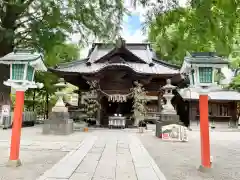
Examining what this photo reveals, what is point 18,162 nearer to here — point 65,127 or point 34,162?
point 34,162

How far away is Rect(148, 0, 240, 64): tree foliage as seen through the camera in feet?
8.76

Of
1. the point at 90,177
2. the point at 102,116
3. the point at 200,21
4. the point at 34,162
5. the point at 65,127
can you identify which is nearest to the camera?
the point at 200,21

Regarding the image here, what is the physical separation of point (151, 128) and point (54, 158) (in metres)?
10.7

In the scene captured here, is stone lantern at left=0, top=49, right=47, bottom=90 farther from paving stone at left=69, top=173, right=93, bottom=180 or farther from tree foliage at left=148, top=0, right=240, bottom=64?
tree foliage at left=148, top=0, right=240, bottom=64

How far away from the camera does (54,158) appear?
6023 mm

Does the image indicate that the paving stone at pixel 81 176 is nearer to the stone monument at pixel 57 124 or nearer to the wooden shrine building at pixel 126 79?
the stone monument at pixel 57 124

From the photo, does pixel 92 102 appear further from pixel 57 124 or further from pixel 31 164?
pixel 31 164

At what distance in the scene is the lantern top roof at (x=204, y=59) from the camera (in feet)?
17.7

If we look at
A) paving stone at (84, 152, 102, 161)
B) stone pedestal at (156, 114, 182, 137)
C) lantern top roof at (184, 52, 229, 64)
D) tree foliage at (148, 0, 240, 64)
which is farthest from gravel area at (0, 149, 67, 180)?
stone pedestal at (156, 114, 182, 137)

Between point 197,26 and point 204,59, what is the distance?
2583 mm

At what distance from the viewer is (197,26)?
306cm

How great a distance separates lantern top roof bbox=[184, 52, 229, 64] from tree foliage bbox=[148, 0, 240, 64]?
1731 millimetres

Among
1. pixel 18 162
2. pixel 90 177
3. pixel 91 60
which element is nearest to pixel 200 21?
pixel 90 177

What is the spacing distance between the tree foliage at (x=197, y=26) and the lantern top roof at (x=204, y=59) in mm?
1731
